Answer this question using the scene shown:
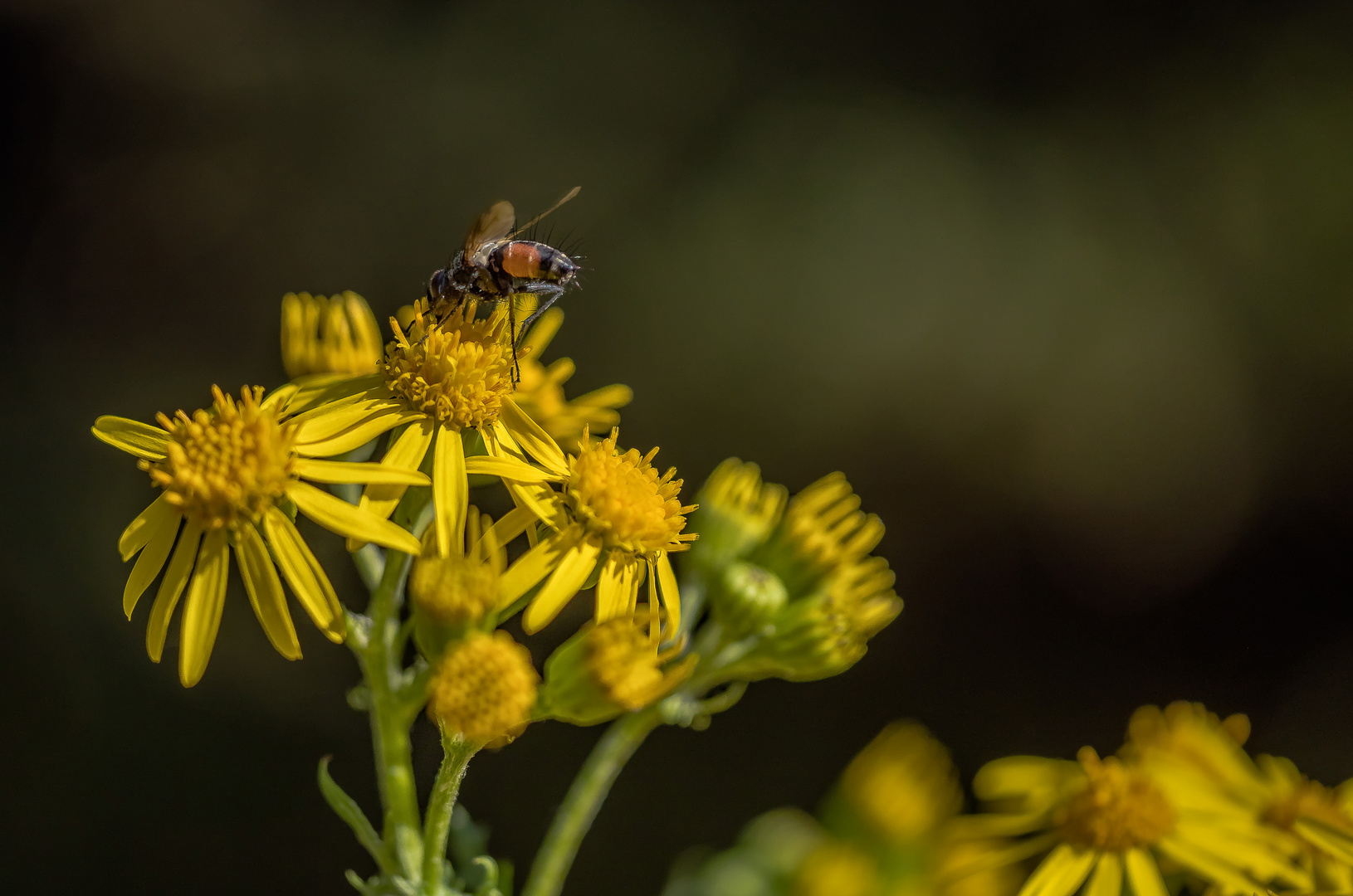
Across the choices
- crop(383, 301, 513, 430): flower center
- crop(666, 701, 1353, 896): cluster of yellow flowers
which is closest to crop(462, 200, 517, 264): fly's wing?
crop(383, 301, 513, 430): flower center

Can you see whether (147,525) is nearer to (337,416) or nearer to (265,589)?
(265,589)

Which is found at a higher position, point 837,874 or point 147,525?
point 147,525

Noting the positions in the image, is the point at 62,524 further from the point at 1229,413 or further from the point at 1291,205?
the point at 1291,205

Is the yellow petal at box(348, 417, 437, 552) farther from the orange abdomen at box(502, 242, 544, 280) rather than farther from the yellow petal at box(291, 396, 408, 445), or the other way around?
the orange abdomen at box(502, 242, 544, 280)

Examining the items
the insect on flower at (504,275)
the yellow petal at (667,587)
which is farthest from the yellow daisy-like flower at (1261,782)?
the insect on flower at (504,275)

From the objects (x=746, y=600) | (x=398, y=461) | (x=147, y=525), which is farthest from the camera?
(x=746, y=600)

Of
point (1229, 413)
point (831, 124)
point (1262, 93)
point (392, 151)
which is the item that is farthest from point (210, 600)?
point (1262, 93)

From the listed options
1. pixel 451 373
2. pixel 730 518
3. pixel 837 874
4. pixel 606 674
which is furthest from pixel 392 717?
pixel 837 874
